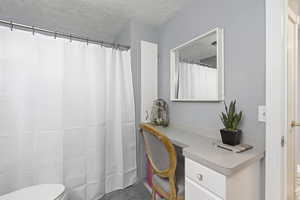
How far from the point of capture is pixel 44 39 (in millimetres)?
1218

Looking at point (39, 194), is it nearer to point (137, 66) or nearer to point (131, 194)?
point (131, 194)

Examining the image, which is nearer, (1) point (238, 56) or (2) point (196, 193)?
(2) point (196, 193)

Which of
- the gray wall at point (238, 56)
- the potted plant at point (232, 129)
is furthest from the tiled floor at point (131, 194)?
the potted plant at point (232, 129)

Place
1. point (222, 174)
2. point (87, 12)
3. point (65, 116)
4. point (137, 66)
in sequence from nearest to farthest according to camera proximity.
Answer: point (222, 174) → point (65, 116) → point (87, 12) → point (137, 66)

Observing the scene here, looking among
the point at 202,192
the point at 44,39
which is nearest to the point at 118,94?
the point at 44,39

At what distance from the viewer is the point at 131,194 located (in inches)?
61.2

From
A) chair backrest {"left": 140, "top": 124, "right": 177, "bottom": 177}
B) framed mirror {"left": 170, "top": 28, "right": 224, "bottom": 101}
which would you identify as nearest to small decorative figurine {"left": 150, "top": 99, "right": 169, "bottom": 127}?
framed mirror {"left": 170, "top": 28, "right": 224, "bottom": 101}

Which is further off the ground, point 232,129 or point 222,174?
point 232,129

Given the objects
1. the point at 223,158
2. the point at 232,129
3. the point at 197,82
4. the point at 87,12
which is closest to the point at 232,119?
the point at 232,129

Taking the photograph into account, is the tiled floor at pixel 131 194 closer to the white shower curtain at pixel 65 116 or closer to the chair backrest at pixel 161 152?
the white shower curtain at pixel 65 116

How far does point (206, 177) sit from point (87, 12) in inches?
80.5

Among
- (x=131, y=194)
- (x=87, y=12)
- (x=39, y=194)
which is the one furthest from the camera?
(x=87, y=12)

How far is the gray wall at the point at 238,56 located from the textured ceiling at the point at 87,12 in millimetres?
→ 371

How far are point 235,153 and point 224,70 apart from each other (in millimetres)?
662
